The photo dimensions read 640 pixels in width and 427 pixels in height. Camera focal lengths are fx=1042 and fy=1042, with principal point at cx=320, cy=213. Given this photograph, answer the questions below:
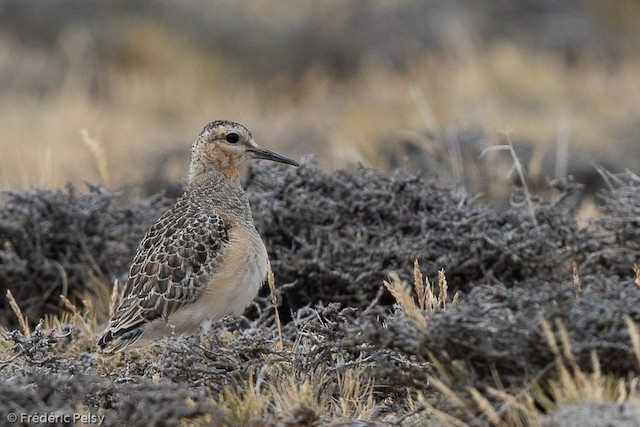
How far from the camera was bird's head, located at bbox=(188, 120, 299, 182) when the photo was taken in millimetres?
6258

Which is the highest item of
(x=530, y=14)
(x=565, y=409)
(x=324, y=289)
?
(x=530, y=14)

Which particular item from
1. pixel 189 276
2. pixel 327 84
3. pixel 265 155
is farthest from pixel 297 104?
pixel 189 276

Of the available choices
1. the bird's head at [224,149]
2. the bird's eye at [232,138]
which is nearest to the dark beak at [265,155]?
the bird's head at [224,149]

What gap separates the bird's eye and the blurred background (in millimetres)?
1301

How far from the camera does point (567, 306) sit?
13.7 feet

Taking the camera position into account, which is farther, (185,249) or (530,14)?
(530,14)

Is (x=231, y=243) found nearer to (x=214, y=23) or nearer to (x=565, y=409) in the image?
(x=565, y=409)

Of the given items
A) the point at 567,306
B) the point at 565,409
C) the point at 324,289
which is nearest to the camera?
the point at 565,409

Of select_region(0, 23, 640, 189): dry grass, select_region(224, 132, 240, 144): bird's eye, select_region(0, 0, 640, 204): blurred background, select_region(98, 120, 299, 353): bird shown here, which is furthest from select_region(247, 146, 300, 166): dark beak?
select_region(0, 23, 640, 189): dry grass

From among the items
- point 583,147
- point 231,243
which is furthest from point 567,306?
point 583,147

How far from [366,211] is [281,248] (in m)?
0.63

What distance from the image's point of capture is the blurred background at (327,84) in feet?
36.2

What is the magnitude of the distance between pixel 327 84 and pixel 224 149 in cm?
1116

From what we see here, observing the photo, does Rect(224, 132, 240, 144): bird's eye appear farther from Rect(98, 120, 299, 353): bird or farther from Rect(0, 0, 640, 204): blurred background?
Rect(0, 0, 640, 204): blurred background
